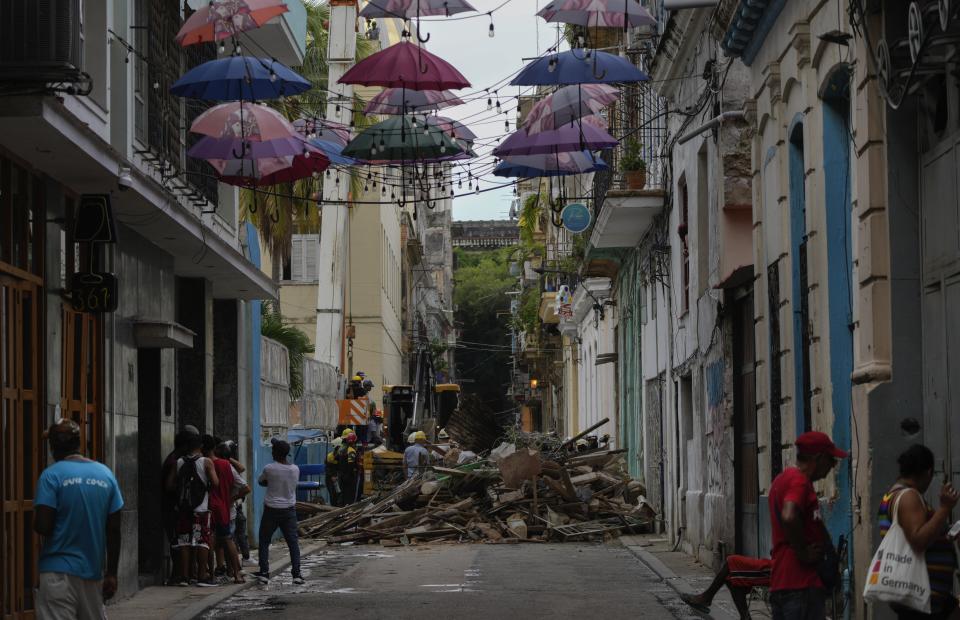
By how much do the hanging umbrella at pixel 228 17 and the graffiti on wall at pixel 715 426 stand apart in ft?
25.5

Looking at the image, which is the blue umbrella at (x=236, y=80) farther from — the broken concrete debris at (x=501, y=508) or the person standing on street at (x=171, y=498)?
the broken concrete debris at (x=501, y=508)

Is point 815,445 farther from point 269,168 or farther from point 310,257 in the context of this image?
point 310,257

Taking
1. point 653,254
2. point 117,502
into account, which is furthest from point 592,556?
point 117,502

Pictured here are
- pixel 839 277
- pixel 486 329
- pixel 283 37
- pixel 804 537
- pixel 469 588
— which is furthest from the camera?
pixel 486 329

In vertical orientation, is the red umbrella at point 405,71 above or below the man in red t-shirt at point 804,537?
above

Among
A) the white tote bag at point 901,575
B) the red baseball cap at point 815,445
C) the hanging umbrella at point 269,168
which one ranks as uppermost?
the hanging umbrella at point 269,168

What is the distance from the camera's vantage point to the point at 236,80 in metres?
15.7

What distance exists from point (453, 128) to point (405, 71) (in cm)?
236

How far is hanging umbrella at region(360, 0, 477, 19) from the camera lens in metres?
14.4

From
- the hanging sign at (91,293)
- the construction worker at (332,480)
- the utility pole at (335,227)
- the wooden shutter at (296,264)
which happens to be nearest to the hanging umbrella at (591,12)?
the hanging sign at (91,293)

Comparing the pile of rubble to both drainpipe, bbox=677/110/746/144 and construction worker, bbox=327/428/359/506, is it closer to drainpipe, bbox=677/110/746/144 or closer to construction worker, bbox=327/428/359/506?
construction worker, bbox=327/428/359/506

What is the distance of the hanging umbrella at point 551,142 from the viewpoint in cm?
1700

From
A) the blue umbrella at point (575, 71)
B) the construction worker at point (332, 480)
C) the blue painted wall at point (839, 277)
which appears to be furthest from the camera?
the construction worker at point (332, 480)

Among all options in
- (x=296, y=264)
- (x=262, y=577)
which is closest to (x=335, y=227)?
(x=296, y=264)
